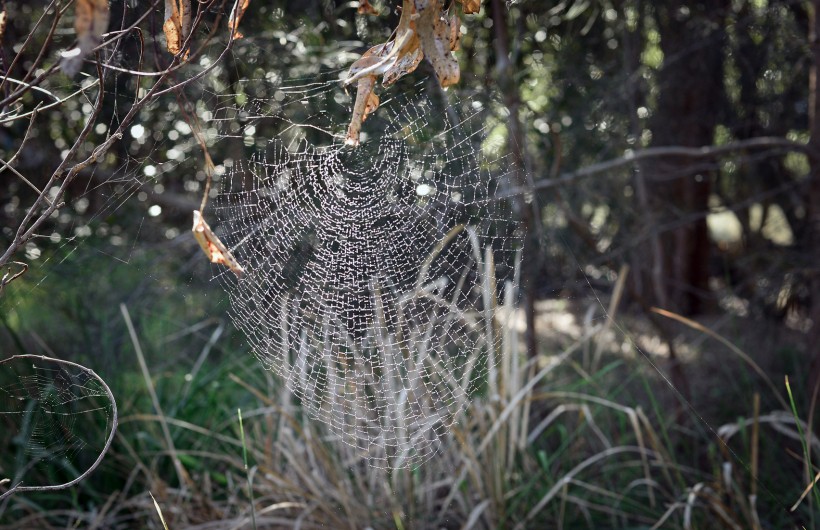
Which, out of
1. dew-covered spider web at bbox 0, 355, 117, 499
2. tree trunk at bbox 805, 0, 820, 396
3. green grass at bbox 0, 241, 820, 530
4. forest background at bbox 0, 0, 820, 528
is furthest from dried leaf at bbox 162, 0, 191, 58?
tree trunk at bbox 805, 0, 820, 396

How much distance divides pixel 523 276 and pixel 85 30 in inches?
114

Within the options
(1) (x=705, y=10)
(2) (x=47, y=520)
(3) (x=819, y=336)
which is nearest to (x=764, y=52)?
(1) (x=705, y=10)

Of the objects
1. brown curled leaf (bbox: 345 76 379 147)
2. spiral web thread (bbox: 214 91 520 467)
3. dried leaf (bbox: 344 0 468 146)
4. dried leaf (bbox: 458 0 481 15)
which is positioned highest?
dried leaf (bbox: 458 0 481 15)

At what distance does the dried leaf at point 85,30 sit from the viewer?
2.44ft

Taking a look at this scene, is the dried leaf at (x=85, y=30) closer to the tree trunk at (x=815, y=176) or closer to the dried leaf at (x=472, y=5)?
the dried leaf at (x=472, y=5)

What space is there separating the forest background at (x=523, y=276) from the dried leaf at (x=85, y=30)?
1039 millimetres

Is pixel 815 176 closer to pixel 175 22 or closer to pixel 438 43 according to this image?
pixel 438 43

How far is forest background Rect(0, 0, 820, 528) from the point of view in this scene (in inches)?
96.3

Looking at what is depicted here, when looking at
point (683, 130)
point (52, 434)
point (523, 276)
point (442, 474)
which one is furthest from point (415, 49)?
point (683, 130)

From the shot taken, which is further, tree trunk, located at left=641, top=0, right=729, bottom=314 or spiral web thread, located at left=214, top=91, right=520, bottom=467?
tree trunk, located at left=641, top=0, right=729, bottom=314

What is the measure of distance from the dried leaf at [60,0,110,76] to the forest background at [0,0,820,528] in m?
1.04

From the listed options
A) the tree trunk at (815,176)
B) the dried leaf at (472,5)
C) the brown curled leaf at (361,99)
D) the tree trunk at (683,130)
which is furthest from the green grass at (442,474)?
the dried leaf at (472,5)

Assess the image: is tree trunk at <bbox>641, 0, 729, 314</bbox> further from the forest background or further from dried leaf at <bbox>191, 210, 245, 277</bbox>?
dried leaf at <bbox>191, 210, 245, 277</bbox>

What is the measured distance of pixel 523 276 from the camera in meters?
3.52
